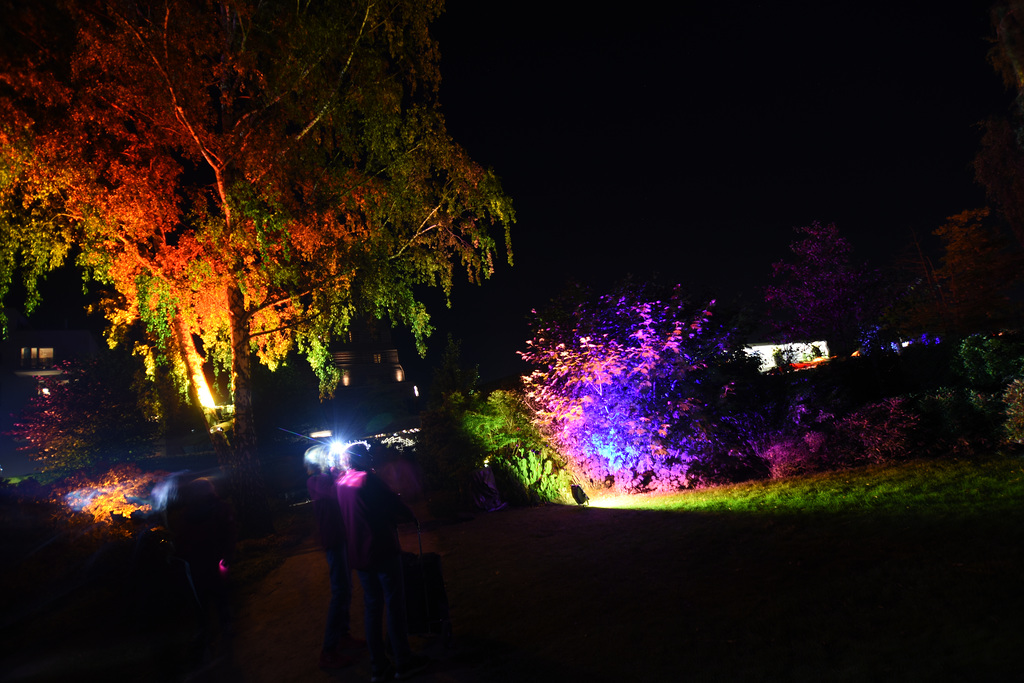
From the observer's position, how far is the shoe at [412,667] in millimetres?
4573

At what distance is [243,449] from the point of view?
464 inches

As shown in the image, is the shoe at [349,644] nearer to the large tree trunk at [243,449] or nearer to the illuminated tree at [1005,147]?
the large tree trunk at [243,449]

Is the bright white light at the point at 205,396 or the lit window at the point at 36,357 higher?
the lit window at the point at 36,357

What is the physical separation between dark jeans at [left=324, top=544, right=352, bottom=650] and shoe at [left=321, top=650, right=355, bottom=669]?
2.2 inches

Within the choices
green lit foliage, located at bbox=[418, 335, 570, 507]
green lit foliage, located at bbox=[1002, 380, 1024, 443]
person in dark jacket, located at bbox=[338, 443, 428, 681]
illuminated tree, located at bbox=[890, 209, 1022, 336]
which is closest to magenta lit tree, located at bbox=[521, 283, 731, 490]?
green lit foliage, located at bbox=[418, 335, 570, 507]

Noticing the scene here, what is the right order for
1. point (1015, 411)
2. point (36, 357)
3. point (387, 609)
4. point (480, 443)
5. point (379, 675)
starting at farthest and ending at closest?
point (36, 357) < point (480, 443) < point (1015, 411) < point (387, 609) < point (379, 675)

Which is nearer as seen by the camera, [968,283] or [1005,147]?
[1005,147]

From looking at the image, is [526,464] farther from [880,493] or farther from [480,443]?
[880,493]

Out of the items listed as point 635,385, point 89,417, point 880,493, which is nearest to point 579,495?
point 635,385

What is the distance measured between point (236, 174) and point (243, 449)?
18.0ft

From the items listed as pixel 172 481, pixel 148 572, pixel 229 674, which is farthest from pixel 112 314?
pixel 229 674

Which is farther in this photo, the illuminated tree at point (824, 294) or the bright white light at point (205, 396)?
the illuminated tree at point (824, 294)

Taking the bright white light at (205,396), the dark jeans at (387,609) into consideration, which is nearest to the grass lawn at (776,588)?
the dark jeans at (387,609)

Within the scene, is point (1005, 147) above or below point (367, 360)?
above
